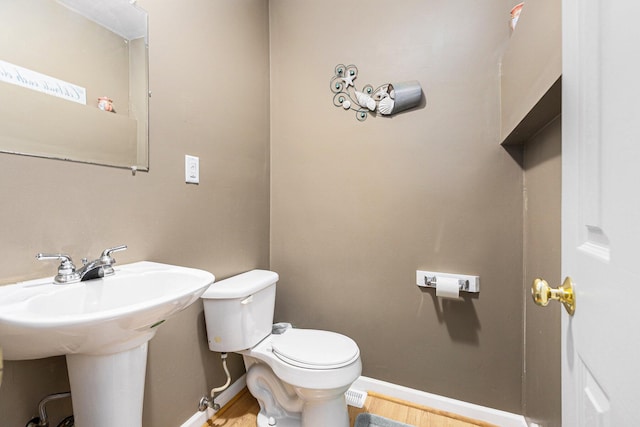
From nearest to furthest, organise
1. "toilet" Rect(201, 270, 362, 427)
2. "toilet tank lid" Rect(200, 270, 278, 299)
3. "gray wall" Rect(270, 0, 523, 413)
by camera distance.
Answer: "toilet" Rect(201, 270, 362, 427)
"toilet tank lid" Rect(200, 270, 278, 299)
"gray wall" Rect(270, 0, 523, 413)

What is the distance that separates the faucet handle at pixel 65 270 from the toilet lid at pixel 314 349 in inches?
31.0

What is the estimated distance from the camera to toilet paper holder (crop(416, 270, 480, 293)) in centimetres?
132

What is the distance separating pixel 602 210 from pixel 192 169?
1323 mm

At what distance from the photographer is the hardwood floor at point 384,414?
133cm

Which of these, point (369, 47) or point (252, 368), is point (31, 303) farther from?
point (369, 47)

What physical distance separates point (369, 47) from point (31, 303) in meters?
1.74

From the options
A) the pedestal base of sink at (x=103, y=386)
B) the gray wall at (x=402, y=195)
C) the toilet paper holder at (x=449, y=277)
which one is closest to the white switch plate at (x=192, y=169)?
the gray wall at (x=402, y=195)

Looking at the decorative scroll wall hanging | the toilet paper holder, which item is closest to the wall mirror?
the decorative scroll wall hanging

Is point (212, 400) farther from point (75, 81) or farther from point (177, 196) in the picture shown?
point (75, 81)

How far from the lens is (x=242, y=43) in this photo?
153cm

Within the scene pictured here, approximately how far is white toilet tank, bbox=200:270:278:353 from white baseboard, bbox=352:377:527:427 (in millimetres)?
733

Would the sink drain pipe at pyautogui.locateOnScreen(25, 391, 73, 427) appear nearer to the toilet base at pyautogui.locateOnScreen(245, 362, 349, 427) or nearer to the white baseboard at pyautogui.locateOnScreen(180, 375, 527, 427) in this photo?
the white baseboard at pyautogui.locateOnScreen(180, 375, 527, 427)

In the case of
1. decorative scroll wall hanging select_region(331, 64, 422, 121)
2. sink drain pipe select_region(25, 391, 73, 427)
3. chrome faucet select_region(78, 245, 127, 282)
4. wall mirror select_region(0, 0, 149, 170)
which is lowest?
sink drain pipe select_region(25, 391, 73, 427)

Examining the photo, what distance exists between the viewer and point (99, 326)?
0.57m
